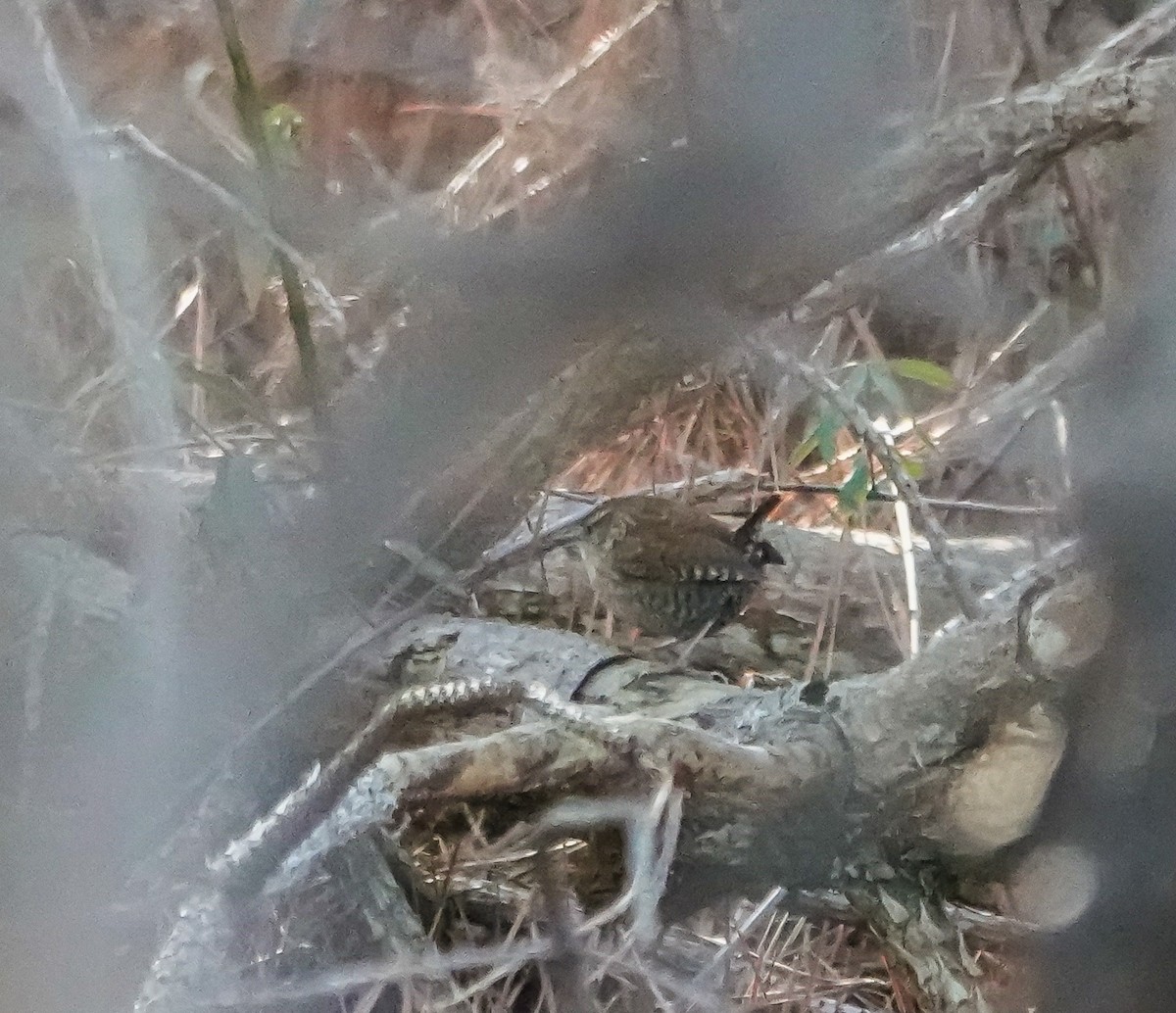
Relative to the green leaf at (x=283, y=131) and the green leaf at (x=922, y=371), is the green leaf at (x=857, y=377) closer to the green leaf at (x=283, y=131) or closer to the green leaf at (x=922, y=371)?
the green leaf at (x=922, y=371)

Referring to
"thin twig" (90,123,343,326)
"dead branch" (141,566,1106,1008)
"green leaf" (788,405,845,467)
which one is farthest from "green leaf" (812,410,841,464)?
"thin twig" (90,123,343,326)

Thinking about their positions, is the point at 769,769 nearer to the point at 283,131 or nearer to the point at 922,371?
the point at 922,371

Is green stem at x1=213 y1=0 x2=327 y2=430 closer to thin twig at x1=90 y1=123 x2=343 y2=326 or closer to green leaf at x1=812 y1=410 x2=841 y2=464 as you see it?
thin twig at x1=90 y1=123 x2=343 y2=326

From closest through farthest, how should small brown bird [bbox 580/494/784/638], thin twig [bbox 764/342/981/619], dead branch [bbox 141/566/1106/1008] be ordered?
dead branch [bbox 141/566/1106/1008], thin twig [bbox 764/342/981/619], small brown bird [bbox 580/494/784/638]

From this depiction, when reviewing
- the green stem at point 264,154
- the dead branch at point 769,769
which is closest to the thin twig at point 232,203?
the green stem at point 264,154

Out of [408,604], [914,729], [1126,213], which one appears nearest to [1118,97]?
[1126,213]

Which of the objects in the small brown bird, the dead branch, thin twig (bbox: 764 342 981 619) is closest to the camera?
the dead branch
